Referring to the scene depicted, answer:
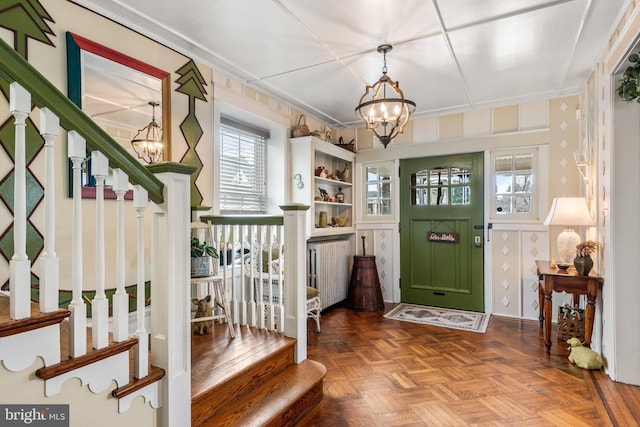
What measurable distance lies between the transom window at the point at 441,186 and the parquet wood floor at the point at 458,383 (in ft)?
5.48

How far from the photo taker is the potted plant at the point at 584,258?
279 centimetres

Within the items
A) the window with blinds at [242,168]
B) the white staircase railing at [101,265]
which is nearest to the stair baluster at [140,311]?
the white staircase railing at [101,265]

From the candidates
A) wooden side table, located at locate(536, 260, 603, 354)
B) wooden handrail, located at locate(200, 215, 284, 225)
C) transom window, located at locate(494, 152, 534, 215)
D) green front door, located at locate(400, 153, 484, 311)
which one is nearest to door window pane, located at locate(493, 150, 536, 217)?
transom window, located at locate(494, 152, 534, 215)

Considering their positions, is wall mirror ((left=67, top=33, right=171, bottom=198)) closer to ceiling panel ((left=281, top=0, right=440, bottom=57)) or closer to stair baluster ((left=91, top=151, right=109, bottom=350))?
stair baluster ((left=91, top=151, right=109, bottom=350))

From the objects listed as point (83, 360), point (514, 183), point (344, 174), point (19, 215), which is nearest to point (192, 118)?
point (19, 215)

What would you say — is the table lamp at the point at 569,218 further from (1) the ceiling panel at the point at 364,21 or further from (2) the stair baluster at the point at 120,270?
(2) the stair baluster at the point at 120,270

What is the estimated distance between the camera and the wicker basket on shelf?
122 inches

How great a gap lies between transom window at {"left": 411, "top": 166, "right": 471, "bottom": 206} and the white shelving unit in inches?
36.8

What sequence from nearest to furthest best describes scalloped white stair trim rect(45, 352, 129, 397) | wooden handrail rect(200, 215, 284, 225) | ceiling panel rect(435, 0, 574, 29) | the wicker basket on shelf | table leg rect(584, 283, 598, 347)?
scalloped white stair trim rect(45, 352, 129, 397) → ceiling panel rect(435, 0, 574, 29) → wooden handrail rect(200, 215, 284, 225) → table leg rect(584, 283, 598, 347) → the wicker basket on shelf

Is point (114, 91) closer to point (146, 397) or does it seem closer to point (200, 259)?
point (200, 259)

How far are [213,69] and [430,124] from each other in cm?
281

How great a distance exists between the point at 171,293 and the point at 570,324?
11.3ft

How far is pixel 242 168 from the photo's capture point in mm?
3738

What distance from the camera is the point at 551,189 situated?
384cm
